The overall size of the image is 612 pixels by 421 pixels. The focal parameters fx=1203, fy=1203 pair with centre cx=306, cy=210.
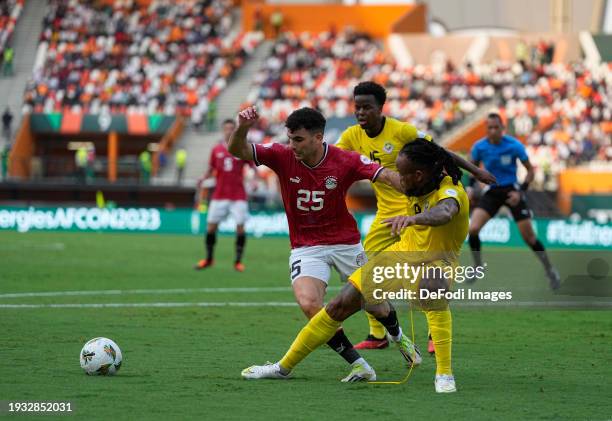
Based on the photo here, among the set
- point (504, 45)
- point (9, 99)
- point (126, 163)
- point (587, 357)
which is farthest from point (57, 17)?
point (587, 357)

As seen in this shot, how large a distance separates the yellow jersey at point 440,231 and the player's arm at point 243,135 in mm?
1290

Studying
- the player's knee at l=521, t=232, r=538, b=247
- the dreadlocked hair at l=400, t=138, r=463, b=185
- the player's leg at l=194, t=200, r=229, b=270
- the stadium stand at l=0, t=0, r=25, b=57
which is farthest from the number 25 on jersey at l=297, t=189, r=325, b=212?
the stadium stand at l=0, t=0, r=25, b=57

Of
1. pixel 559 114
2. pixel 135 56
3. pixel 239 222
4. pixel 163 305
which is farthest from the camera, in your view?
pixel 135 56

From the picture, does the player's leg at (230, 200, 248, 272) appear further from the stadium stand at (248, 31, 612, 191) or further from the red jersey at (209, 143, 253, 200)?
the stadium stand at (248, 31, 612, 191)

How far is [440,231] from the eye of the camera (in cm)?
850

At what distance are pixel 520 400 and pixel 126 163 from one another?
37995 millimetres

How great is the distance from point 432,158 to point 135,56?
45043 mm

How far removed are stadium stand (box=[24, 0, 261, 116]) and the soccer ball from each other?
39374mm

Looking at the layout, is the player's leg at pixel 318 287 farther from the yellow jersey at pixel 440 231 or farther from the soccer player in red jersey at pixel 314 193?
the yellow jersey at pixel 440 231

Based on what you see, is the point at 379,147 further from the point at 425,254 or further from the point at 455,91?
the point at 455,91

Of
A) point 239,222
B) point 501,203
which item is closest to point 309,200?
point 501,203

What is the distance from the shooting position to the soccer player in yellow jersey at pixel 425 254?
822 cm

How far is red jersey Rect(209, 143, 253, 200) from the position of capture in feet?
68.1

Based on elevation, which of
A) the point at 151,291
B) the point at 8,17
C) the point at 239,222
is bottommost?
the point at 151,291
